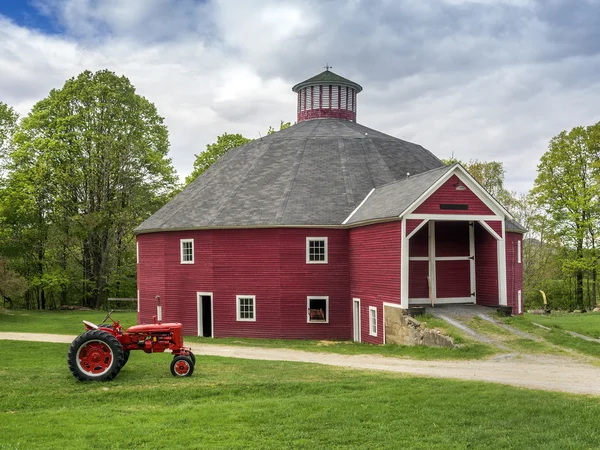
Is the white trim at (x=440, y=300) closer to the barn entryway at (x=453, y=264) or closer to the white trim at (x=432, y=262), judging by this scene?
the barn entryway at (x=453, y=264)

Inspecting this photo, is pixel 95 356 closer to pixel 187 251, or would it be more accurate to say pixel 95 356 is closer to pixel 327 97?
pixel 187 251

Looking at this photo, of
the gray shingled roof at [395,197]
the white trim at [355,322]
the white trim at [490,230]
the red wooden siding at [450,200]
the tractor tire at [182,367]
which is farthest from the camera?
the white trim at [355,322]

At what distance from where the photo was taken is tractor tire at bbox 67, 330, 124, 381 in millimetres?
13477

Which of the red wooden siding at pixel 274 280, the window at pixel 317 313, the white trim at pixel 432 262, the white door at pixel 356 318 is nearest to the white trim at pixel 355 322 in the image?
the white door at pixel 356 318

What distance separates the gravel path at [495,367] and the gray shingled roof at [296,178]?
342 inches

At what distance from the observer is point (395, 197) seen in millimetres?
24719

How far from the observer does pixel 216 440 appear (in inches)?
366

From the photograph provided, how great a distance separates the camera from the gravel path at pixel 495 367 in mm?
13844

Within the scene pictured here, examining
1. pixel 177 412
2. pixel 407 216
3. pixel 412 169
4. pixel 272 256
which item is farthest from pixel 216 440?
pixel 412 169

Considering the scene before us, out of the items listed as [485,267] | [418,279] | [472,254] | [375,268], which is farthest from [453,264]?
[375,268]

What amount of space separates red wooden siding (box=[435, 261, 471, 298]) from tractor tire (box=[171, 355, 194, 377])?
1385 centimetres

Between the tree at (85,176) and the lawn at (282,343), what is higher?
the tree at (85,176)

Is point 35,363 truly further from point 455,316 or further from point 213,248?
point 455,316

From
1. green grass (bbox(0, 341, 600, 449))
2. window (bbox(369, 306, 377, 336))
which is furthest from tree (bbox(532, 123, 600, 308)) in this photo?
green grass (bbox(0, 341, 600, 449))
